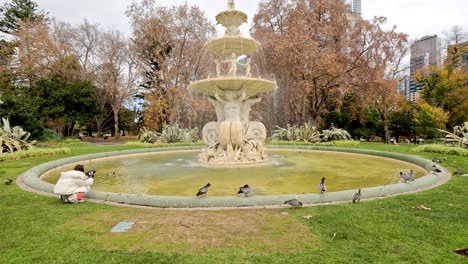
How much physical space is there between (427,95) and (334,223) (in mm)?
34565

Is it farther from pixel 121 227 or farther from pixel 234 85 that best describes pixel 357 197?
pixel 234 85

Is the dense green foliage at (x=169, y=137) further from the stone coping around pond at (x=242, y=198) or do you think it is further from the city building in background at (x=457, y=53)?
the city building in background at (x=457, y=53)

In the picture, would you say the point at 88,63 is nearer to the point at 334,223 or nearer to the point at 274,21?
the point at 274,21

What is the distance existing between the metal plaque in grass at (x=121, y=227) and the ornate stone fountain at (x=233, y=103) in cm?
746

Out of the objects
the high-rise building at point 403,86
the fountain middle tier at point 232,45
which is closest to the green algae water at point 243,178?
the fountain middle tier at point 232,45

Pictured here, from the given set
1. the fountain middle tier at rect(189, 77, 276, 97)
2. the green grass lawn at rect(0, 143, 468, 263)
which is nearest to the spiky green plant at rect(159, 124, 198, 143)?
the fountain middle tier at rect(189, 77, 276, 97)

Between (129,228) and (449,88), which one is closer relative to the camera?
(129,228)

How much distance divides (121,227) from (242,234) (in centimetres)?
179

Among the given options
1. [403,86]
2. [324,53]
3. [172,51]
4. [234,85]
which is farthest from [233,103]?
[403,86]

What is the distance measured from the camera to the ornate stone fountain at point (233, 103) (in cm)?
1220

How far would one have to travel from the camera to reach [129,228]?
4.42 m

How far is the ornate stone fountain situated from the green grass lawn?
23.2 ft

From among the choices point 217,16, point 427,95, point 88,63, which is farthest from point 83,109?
point 427,95

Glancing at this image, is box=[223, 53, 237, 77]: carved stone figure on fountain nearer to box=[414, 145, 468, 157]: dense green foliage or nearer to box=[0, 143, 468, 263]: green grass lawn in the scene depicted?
box=[0, 143, 468, 263]: green grass lawn
